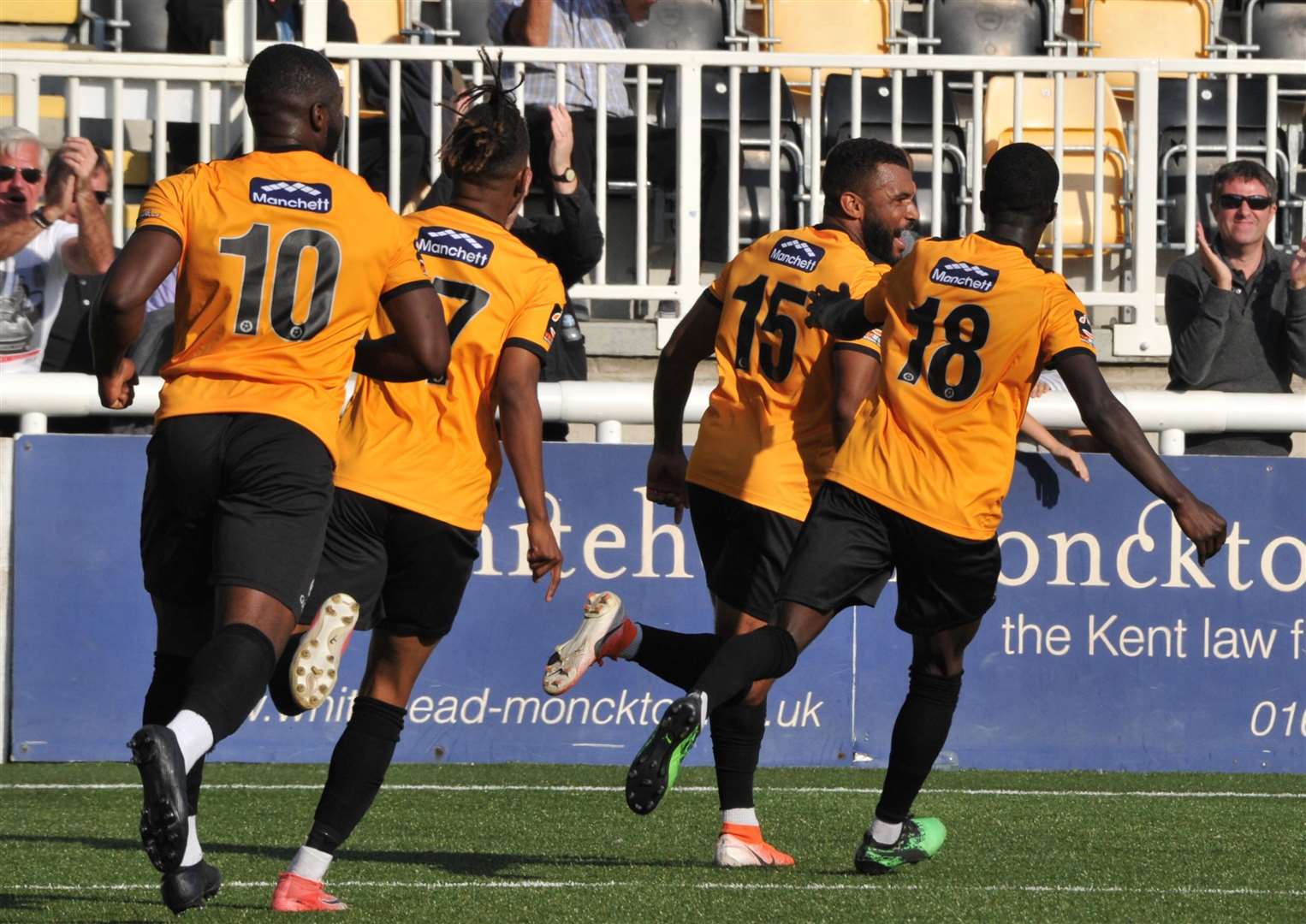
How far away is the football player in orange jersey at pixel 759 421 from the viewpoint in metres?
6.04

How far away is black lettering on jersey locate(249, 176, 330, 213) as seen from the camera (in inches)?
183

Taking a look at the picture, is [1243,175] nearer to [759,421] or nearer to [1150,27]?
[759,421]

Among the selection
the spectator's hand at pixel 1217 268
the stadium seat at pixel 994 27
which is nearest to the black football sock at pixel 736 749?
the spectator's hand at pixel 1217 268

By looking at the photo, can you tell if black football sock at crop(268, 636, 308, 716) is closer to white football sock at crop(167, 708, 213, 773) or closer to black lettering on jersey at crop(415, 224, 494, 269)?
white football sock at crop(167, 708, 213, 773)

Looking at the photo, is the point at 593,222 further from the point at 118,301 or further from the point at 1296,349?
the point at 118,301

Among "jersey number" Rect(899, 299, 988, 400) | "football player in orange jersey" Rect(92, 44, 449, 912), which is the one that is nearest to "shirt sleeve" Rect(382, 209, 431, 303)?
"football player in orange jersey" Rect(92, 44, 449, 912)

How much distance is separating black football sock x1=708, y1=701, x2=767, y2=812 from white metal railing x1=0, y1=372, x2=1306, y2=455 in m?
2.56

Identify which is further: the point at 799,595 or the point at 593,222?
the point at 593,222

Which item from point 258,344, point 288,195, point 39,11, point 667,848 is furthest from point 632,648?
point 39,11

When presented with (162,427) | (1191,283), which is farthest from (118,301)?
(1191,283)

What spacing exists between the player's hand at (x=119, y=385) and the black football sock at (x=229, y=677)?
627 mm

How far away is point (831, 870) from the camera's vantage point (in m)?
5.92

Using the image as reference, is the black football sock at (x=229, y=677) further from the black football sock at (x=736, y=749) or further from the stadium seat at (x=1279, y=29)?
the stadium seat at (x=1279, y=29)

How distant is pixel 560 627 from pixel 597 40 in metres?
3.66
